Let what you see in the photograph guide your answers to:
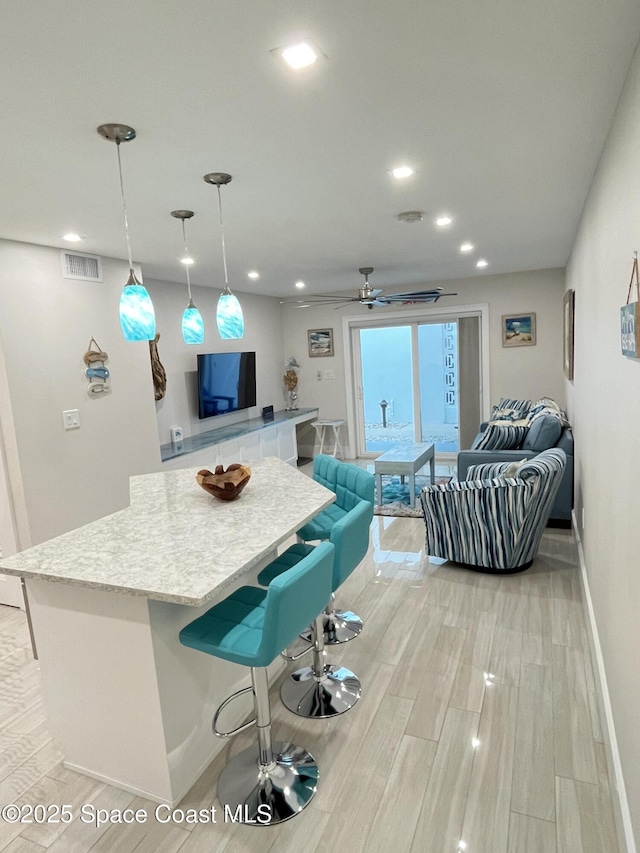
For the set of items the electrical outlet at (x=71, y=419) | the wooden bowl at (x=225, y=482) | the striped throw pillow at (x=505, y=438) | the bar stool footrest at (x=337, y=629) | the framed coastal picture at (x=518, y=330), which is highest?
the framed coastal picture at (x=518, y=330)

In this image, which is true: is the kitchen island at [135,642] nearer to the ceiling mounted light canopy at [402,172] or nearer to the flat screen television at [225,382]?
the ceiling mounted light canopy at [402,172]

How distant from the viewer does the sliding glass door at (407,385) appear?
7156 millimetres

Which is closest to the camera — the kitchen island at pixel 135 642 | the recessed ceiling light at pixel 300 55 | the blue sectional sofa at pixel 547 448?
the recessed ceiling light at pixel 300 55

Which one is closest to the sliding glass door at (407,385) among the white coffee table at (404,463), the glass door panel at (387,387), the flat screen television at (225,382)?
the glass door panel at (387,387)

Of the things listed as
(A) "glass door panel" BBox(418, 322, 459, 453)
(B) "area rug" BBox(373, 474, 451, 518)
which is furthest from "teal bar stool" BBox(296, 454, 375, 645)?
(A) "glass door panel" BBox(418, 322, 459, 453)

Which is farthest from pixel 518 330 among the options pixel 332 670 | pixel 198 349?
pixel 332 670

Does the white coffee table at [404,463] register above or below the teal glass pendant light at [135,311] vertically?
below

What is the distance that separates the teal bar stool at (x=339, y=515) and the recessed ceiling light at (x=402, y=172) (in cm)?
150

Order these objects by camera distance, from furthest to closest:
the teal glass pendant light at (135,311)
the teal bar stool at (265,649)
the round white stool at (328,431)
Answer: the round white stool at (328,431)
the teal glass pendant light at (135,311)
the teal bar stool at (265,649)

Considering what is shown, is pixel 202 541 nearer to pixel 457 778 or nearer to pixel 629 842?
pixel 457 778

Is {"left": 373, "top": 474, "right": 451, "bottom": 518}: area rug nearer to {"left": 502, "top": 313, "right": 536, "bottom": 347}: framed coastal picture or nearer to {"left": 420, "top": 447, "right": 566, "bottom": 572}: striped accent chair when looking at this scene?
{"left": 420, "top": 447, "right": 566, "bottom": 572}: striped accent chair

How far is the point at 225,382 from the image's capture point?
6.12 m

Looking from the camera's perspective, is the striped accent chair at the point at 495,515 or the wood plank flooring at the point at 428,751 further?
the striped accent chair at the point at 495,515

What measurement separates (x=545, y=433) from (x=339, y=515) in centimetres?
230
